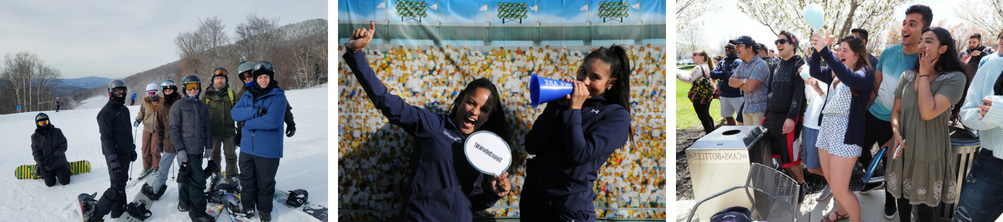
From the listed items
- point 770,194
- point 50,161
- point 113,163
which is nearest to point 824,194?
point 770,194

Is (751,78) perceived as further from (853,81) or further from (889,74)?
(889,74)

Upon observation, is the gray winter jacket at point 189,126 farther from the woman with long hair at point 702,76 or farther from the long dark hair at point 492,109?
the woman with long hair at point 702,76

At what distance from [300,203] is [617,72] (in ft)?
9.45

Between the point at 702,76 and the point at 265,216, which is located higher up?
the point at 702,76

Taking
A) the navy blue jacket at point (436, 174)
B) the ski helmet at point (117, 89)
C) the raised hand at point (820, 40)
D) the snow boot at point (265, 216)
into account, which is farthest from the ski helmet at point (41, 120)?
the raised hand at point (820, 40)

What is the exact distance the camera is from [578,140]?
2.46 m

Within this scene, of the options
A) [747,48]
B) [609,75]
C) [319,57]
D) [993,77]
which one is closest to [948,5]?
[993,77]

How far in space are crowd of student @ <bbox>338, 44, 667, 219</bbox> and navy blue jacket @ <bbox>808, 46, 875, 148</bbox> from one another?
0.89 metres

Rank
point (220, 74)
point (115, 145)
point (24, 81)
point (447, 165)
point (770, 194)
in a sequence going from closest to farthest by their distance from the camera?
point (447, 165)
point (770, 194)
point (24, 81)
point (115, 145)
point (220, 74)

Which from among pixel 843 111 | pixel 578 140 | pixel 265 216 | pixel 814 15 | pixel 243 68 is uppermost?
pixel 814 15

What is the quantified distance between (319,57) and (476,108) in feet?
7.25

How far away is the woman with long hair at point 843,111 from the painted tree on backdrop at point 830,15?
10 centimetres

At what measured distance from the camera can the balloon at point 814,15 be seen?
290 cm

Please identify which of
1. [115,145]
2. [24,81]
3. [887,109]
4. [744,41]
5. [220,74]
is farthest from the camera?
[220,74]
